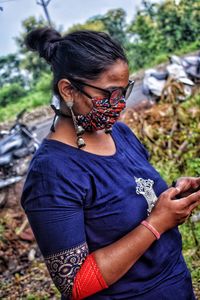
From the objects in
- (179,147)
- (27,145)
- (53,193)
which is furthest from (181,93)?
(53,193)

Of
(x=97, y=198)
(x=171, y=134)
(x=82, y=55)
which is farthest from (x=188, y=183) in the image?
(x=171, y=134)

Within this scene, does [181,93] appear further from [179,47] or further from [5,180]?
[179,47]

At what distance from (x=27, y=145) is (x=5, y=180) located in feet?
2.96

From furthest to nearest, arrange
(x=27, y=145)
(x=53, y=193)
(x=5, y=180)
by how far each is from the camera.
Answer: (x=27, y=145)
(x=5, y=180)
(x=53, y=193)

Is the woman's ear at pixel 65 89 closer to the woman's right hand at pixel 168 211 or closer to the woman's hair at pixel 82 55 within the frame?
the woman's hair at pixel 82 55

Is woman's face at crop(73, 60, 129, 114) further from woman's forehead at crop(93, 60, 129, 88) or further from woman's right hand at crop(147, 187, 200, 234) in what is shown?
woman's right hand at crop(147, 187, 200, 234)

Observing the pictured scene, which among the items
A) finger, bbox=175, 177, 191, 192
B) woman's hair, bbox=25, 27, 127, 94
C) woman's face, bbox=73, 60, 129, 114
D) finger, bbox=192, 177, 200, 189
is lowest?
finger, bbox=192, 177, 200, 189

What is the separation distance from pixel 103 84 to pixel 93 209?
1.47ft

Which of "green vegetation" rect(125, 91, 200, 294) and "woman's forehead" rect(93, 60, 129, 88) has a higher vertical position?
"woman's forehead" rect(93, 60, 129, 88)

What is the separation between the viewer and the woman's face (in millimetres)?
1359

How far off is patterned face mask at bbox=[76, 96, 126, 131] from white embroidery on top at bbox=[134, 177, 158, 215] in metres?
0.25

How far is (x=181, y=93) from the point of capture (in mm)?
6801

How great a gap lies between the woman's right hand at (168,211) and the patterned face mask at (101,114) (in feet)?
1.22

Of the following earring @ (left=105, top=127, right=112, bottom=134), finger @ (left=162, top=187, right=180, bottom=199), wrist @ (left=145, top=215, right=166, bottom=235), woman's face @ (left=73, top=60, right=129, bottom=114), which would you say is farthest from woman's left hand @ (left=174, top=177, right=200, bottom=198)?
woman's face @ (left=73, top=60, right=129, bottom=114)
